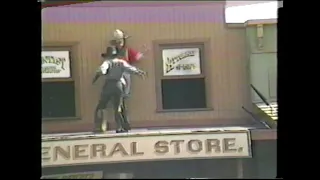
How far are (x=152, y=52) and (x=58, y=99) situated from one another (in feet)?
2.25

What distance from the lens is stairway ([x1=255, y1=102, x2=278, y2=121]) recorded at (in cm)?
358

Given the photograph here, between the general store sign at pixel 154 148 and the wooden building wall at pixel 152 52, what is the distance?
4.1 inches

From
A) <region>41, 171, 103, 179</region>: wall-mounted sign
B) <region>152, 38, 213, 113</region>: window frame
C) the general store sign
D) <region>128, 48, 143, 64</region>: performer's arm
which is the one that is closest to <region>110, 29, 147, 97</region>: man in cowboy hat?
<region>128, 48, 143, 64</region>: performer's arm

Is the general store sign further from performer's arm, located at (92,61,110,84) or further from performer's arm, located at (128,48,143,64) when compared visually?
performer's arm, located at (128,48,143,64)

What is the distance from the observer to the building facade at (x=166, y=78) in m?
3.66

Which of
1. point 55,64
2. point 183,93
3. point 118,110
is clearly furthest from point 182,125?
point 55,64

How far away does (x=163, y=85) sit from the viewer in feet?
12.4

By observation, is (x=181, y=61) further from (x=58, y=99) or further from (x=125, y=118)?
(x=58, y=99)

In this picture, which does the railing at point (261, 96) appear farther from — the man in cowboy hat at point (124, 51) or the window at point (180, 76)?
the man in cowboy hat at point (124, 51)

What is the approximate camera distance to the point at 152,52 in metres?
3.74

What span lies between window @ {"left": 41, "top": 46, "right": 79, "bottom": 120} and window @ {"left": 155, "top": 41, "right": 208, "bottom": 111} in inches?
22.5

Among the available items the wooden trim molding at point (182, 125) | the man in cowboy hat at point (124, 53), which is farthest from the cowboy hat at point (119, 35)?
the wooden trim molding at point (182, 125)
